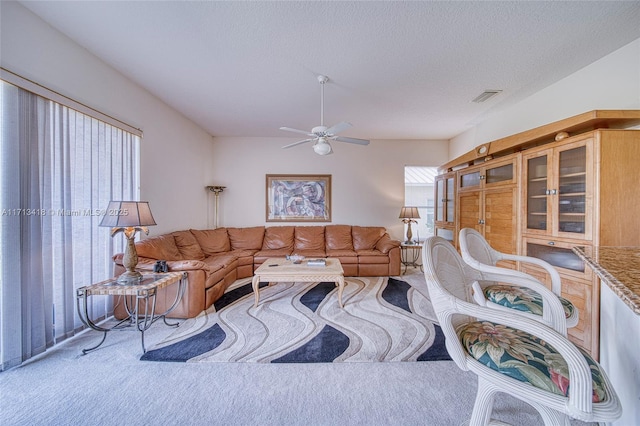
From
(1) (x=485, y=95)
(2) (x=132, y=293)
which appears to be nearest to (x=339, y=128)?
(1) (x=485, y=95)

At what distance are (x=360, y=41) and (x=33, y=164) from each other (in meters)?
2.86

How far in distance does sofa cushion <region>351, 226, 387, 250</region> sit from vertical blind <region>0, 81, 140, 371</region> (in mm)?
3695

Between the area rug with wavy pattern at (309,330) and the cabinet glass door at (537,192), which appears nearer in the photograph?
the area rug with wavy pattern at (309,330)

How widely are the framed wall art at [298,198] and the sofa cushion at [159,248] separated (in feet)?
6.55

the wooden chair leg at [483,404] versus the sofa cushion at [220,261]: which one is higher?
the sofa cushion at [220,261]

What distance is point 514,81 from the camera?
263 centimetres

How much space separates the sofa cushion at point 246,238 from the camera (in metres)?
4.52

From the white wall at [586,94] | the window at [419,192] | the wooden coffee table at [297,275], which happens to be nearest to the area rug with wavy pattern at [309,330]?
the wooden coffee table at [297,275]

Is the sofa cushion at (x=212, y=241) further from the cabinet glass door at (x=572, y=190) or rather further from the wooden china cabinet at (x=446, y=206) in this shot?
the cabinet glass door at (x=572, y=190)

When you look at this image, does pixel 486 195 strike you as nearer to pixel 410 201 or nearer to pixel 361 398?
pixel 410 201

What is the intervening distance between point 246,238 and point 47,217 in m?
2.81

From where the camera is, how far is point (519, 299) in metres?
1.44

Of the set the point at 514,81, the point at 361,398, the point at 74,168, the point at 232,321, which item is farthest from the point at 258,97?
the point at 361,398

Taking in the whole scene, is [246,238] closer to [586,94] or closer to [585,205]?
[585,205]
